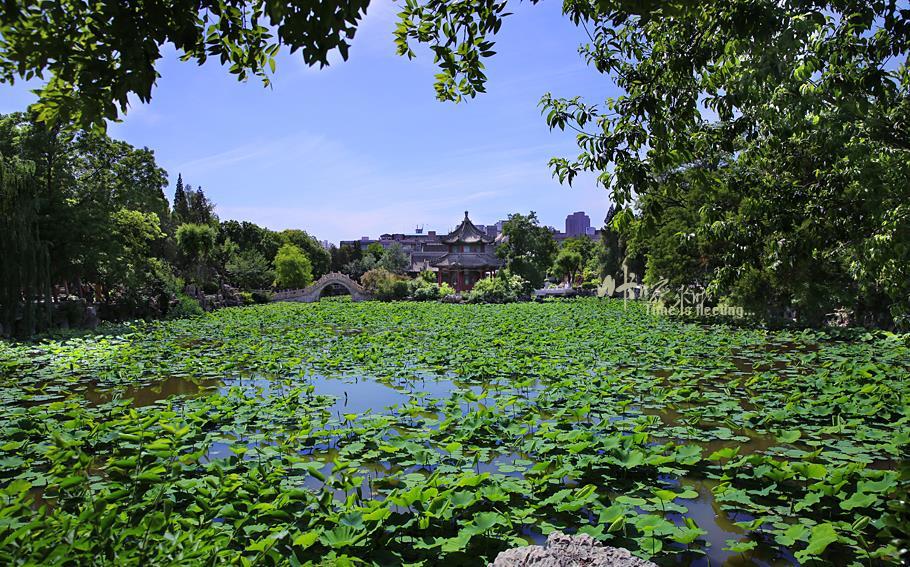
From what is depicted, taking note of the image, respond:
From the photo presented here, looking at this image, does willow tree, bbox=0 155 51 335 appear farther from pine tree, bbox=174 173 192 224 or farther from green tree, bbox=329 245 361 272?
green tree, bbox=329 245 361 272

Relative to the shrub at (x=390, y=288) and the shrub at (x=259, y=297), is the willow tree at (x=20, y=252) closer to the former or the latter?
the shrub at (x=259, y=297)

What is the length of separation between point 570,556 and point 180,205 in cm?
4773

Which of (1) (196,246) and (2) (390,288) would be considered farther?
(2) (390,288)

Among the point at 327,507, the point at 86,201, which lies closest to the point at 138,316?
the point at 86,201

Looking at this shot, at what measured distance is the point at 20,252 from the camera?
40.4ft

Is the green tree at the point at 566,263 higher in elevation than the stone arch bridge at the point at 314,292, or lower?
higher

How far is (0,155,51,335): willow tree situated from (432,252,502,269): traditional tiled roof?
29.7 meters

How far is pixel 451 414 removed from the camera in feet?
17.7

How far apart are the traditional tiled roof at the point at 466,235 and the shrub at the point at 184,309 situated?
24303 millimetres

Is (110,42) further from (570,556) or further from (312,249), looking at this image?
(312,249)

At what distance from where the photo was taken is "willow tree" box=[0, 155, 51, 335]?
39.8 ft

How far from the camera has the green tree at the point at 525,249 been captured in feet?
121

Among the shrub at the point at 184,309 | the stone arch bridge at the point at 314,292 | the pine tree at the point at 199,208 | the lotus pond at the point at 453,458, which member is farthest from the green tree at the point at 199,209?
Result: the lotus pond at the point at 453,458

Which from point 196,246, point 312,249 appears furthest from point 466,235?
point 196,246
